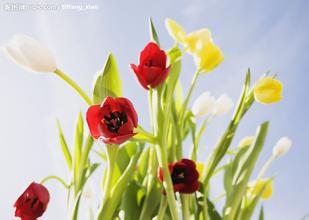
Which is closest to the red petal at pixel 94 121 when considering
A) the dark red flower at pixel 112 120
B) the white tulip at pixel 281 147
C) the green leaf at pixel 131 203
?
the dark red flower at pixel 112 120

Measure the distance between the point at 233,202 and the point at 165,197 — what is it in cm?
12

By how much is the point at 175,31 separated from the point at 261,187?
34 cm

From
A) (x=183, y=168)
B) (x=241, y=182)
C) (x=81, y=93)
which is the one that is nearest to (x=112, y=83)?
(x=81, y=93)

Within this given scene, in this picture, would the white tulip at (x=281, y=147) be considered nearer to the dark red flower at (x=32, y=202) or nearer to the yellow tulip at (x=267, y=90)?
the yellow tulip at (x=267, y=90)

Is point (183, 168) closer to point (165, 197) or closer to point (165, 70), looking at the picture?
point (165, 197)

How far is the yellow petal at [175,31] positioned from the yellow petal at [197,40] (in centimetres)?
1

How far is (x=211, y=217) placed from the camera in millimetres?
778

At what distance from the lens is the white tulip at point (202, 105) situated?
0.86 m

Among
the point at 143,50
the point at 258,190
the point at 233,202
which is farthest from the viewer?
the point at 258,190

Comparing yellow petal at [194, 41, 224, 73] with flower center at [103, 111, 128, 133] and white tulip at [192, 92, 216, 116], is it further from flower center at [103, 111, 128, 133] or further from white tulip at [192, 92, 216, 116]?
flower center at [103, 111, 128, 133]

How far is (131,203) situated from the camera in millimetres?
729

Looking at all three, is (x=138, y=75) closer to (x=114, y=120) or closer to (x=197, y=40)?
(x=114, y=120)

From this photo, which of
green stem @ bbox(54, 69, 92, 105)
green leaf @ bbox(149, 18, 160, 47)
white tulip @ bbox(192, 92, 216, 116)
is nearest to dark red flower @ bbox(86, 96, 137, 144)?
green stem @ bbox(54, 69, 92, 105)

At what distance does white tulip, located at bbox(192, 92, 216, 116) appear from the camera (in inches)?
34.0
